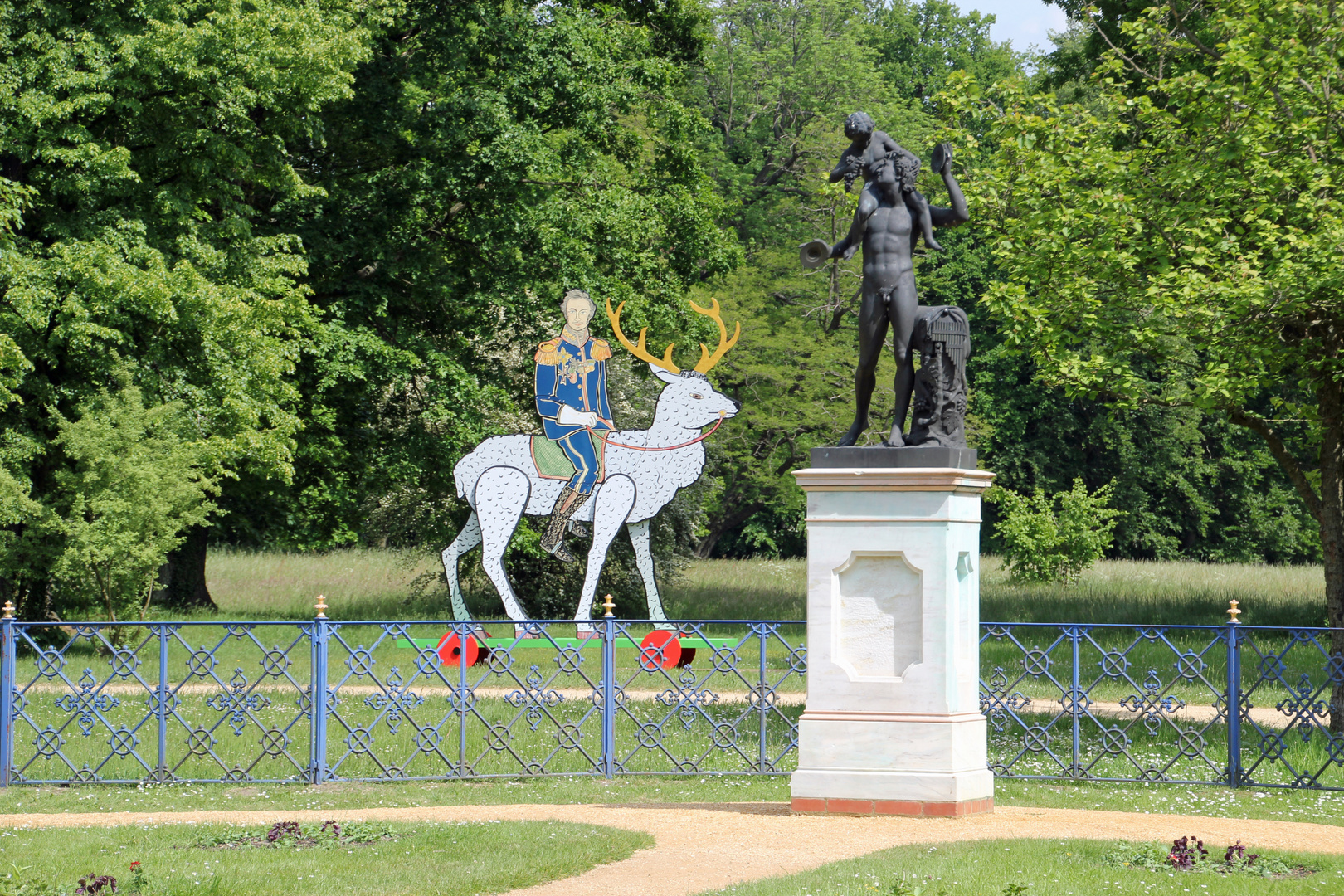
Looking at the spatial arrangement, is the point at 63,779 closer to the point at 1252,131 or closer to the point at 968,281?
the point at 1252,131

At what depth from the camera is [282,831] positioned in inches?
332

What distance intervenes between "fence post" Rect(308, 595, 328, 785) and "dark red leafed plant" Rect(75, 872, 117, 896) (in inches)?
171

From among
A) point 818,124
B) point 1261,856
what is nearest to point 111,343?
point 1261,856

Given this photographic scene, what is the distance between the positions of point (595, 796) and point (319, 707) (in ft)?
7.83

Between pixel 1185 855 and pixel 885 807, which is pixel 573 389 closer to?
pixel 885 807

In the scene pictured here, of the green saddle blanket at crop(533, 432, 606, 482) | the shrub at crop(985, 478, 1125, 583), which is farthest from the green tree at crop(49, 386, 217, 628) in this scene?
the shrub at crop(985, 478, 1125, 583)

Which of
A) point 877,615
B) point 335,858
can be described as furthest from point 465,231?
point 335,858

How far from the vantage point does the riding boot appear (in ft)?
69.8

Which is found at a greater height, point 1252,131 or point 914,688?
point 1252,131

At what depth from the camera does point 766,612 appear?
94.0ft

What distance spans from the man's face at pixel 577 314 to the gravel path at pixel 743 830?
10.7 meters

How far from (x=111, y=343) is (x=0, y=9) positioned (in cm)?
489

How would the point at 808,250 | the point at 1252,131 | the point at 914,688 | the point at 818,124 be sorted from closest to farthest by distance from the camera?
the point at 914,688
the point at 808,250
the point at 1252,131
the point at 818,124

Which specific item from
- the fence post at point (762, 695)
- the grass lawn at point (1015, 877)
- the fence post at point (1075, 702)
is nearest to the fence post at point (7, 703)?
the fence post at point (762, 695)
